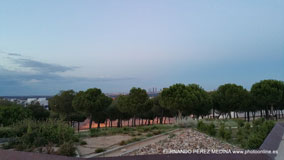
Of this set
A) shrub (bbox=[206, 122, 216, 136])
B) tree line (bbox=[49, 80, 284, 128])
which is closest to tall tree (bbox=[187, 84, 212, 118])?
tree line (bbox=[49, 80, 284, 128])

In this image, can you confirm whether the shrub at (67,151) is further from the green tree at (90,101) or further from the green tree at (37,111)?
the green tree at (37,111)

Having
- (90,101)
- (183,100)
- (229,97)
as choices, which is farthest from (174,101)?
(229,97)

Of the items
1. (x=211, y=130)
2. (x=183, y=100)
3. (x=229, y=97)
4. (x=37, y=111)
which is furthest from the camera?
(x=37, y=111)

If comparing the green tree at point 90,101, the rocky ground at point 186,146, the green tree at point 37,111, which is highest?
the green tree at point 90,101

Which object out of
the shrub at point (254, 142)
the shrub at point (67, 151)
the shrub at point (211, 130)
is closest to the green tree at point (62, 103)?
the shrub at point (211, 130)

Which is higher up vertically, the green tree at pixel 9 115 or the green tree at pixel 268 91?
the green tree at pixel 268 91

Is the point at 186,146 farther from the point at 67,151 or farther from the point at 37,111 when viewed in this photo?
the point at 37,111

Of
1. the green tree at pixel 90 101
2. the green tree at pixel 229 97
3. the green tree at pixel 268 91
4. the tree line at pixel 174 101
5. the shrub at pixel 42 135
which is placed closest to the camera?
the shrub at pixel 42 135

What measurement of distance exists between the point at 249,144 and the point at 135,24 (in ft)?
40.0

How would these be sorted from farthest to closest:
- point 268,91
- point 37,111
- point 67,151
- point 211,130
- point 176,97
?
point 37,111 < point 268,91 < point 176,97 < point 211,130 < point 67,151

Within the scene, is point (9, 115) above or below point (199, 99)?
below

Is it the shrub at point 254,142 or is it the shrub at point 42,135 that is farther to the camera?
the shrub at point 42,135

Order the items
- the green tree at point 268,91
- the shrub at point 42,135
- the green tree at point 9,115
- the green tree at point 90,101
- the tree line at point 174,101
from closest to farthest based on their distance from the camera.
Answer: the shrub at point 42,135 < the green tree at point 9,115 < the tree line at point 174,101 < the green tree at point 90,101 < the green tree at point 268,91

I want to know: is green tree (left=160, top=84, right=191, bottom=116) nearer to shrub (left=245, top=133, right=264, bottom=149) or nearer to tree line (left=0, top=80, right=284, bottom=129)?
tree line (left=0, top=80, right=284, bottom=129)
